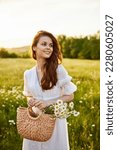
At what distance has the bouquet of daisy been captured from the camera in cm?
265

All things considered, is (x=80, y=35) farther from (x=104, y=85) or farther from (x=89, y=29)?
(x=104, y=85)

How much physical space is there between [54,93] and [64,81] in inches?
2.8

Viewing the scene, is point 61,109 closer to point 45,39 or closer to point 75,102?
point 75,102

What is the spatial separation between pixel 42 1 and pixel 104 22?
30 cm

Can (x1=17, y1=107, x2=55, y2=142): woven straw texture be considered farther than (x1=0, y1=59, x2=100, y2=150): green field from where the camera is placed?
No

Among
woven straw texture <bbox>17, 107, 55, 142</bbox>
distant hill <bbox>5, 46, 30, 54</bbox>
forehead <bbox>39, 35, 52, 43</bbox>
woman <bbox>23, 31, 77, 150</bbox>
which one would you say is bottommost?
woven straw texture <bbox>17, 107, 55, 142</bbox>

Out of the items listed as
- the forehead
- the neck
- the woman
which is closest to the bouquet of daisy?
the woman

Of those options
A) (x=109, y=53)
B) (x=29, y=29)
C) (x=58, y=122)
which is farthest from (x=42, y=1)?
(x=58, y=122)

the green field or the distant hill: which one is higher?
the distant hill

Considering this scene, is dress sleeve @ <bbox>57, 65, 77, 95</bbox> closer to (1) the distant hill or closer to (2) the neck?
(2) the neck

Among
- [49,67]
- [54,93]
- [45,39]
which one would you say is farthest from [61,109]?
[45,39]

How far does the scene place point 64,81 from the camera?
2664mm

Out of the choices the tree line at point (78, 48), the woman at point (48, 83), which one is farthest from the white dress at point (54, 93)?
the tree line at point (78, 48)

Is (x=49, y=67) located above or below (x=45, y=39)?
below
